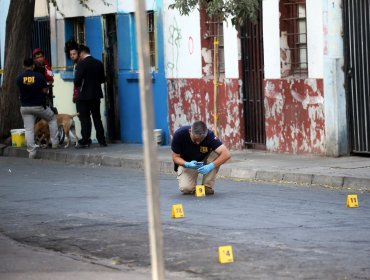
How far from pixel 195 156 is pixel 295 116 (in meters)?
5.11

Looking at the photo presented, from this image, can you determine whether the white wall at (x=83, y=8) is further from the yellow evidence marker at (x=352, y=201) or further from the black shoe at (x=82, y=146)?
the yellow evidence marker at (x=352, y=201)

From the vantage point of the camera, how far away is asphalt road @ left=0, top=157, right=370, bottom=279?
33.4 feet

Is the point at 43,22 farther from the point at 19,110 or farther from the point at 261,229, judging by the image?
the point at 261,229

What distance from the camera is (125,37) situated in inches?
1024

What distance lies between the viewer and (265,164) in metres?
19.4

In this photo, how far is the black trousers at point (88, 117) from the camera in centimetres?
2498

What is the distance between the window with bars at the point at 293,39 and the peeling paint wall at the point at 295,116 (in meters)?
0.33

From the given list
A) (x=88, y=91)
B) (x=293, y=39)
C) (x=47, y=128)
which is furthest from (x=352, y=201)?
(x=47, y=128)

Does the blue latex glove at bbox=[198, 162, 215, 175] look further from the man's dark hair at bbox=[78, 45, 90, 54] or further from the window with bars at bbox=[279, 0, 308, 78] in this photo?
the man's dark hair at bbox=[78, 45, 90, 54]

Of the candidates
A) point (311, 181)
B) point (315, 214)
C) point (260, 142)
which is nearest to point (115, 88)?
point (260, 142)

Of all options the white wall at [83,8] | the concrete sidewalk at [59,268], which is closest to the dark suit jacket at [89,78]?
the white wall at [83,8]

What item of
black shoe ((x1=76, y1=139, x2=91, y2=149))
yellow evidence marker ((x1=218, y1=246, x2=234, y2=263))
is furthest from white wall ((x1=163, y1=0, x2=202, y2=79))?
yellow evidence marker ((x1=218, y1=246, x2=234, y2=263))

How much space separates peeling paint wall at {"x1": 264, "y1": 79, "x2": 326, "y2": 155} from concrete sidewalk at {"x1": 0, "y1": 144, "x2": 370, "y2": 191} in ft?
0.69

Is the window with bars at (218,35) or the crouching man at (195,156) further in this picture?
the window with bars at (218,35)
